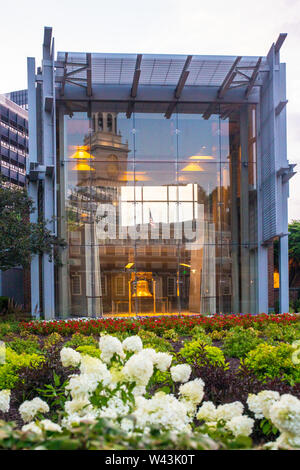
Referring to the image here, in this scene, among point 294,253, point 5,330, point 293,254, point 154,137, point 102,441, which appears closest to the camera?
point 102,441

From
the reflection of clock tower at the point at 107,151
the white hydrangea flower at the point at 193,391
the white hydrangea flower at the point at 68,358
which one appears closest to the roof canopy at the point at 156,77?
the reflection of clock tower at the point at 107,151

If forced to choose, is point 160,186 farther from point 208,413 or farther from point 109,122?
point 208,413

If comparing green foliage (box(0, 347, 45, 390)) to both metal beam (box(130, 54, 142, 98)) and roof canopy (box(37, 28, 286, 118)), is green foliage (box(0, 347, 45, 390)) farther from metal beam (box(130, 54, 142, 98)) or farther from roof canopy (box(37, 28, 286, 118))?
metal beam (box(130, 54, 142, 98))

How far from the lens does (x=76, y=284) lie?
17.1 m

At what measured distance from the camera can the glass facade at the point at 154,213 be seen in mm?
17125

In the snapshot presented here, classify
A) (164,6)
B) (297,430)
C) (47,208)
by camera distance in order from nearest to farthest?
(297,430) → (164,6) → (47,208)

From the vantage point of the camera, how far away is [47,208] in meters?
16.7

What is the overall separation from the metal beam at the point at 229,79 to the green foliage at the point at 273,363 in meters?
12.2

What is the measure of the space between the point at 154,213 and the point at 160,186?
108 cm

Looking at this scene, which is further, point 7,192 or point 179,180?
point 179,180

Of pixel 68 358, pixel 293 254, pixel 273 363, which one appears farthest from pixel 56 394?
pixel 293 254
